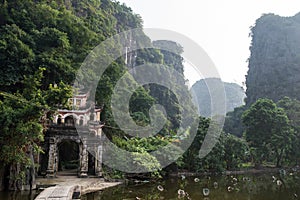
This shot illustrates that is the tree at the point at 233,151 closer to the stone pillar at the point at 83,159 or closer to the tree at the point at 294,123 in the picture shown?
the tree at the point at 294,123

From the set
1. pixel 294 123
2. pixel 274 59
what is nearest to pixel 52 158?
pixel 294 123

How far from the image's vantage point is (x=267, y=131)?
84.6ft

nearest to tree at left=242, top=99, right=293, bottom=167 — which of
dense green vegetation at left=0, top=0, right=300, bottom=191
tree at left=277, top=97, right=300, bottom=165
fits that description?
dense green vegetation at left=0, top=0, right=300, bottom=191

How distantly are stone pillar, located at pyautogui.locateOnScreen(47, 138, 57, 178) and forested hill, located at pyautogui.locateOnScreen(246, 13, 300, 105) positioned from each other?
107ft

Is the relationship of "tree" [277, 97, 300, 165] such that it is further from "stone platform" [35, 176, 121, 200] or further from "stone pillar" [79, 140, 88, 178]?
"stone pillar" [79, 140, 88, 178]

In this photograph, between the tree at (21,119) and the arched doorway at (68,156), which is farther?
the arched doorway at (68,156)

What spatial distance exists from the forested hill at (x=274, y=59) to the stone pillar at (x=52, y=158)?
107ft

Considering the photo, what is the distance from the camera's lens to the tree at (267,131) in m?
24.8

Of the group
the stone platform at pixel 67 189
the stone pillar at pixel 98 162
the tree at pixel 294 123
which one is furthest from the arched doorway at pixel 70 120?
the tree at pixel 294 123

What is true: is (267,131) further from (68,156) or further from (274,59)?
(274,59)

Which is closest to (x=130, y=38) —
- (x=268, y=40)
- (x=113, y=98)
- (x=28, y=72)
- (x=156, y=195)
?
(x=113, y=98)

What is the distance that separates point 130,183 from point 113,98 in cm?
755

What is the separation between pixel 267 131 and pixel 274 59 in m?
20.3

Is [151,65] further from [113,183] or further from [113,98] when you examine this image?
[113,183]
